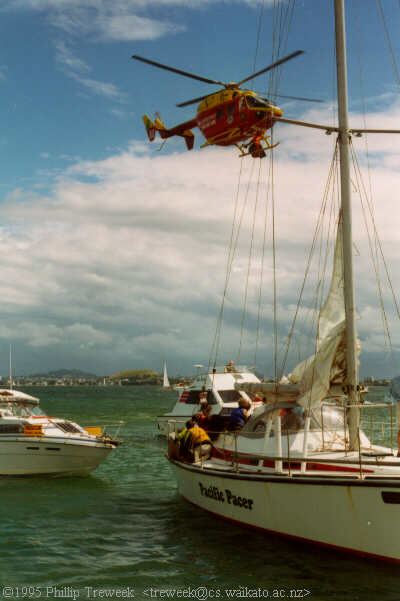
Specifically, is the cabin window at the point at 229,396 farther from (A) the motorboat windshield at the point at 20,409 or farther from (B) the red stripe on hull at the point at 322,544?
(B) the red stripe on hull at the point at 322,544

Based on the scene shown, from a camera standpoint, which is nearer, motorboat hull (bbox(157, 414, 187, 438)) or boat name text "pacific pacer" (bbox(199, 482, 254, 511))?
boat name text "pacific pacer" (bbox(199, 482, 254, 511))

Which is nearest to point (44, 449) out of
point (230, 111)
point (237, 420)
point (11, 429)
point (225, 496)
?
point (11, 429)

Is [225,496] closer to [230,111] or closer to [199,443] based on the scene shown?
[199,443]

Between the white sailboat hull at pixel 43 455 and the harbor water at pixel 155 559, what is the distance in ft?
9.19

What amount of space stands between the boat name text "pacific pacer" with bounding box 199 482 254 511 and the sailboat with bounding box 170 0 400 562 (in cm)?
3

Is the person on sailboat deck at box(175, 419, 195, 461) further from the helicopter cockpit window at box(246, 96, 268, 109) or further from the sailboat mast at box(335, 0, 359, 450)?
the helicopter cockpit window at box(246, 96, 268, 109)

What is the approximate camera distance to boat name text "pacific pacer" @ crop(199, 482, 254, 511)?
519 inches

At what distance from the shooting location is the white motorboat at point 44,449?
21297mm

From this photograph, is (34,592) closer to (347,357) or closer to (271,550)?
(271,550)

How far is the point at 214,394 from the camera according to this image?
30031mm

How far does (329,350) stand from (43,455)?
38.6 ft

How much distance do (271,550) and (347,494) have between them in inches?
92.3

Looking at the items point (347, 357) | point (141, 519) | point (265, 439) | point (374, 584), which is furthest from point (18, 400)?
point (374, 584)

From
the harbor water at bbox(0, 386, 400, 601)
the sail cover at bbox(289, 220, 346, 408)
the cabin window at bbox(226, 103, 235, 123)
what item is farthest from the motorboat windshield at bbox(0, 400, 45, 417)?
the sail cover at bbox(289, 220, 346, 408)
